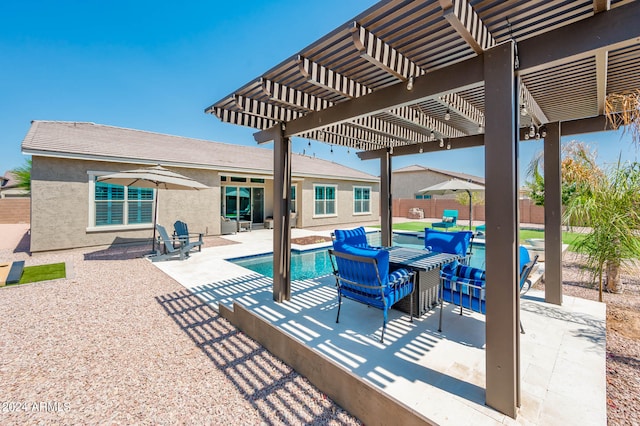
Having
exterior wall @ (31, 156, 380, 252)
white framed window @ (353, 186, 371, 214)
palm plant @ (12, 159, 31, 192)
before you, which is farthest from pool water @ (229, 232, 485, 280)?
palm plant @ (12, 159, 31, 192)

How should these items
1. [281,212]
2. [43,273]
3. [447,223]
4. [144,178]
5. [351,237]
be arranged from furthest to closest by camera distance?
[447,223] < [144,178] < [43,273] < [351,237] < [281,212]

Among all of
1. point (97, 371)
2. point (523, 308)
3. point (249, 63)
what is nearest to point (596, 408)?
point (523, 308)

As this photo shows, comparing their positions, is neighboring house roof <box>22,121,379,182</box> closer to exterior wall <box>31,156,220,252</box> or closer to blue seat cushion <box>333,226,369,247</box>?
exterior wall <box>31,156,220,252</box>

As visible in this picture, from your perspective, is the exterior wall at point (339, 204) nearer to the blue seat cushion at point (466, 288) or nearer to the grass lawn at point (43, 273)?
the grass lawn at point (43, 273)

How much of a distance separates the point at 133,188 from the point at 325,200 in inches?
426

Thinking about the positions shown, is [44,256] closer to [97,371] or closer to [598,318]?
[97,371]

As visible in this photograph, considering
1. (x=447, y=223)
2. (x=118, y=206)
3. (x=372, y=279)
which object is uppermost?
(x=118, y=206)

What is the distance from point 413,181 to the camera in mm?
34062

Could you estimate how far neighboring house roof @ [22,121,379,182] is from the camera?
32.3 feet

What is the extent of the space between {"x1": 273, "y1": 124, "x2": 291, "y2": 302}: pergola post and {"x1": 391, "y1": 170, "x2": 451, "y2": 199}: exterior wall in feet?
93.3

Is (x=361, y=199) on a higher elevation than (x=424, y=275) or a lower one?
higher

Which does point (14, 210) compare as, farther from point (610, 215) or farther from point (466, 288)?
point (610, 215)

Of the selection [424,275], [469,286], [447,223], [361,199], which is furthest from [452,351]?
[361,199]

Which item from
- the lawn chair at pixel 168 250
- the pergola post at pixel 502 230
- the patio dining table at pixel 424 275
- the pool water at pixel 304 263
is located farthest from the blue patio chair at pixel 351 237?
the lawn chair at pixel 168 250
